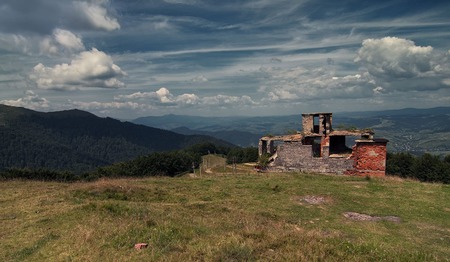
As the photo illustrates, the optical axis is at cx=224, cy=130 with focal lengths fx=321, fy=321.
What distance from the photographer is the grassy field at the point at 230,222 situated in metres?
9.91

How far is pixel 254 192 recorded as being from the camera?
79.2 ft

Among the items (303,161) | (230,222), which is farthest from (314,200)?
(303,161)

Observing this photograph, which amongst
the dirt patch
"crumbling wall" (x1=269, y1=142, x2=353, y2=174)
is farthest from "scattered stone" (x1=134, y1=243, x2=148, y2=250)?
"crumbling wall" (x1=269, y1=142, x2=353, y2=174)

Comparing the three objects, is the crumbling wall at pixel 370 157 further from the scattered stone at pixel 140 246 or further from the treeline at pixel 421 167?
the treeline at pixel 421 167

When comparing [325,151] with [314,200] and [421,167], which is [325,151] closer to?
[314,200]

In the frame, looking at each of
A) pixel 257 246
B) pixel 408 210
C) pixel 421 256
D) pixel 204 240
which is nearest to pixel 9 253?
pixel 204 240

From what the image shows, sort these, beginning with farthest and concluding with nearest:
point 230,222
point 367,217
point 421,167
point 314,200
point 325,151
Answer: point 421,167 → point 325,151 → point 314,200 → point 367,217 → point 230,222

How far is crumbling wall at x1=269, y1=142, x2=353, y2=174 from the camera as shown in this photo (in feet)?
117

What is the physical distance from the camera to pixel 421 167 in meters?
79.7

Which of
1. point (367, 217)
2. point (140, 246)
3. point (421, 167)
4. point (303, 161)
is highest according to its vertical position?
point (140, 246)

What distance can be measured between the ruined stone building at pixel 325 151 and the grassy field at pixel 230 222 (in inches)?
228

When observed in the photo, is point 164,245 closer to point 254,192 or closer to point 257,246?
point 257,246

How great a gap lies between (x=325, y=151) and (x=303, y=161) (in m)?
2.83

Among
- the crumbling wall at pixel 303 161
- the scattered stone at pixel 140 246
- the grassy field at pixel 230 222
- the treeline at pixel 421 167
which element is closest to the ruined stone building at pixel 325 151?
the crumbling wall at pixel 303 161
